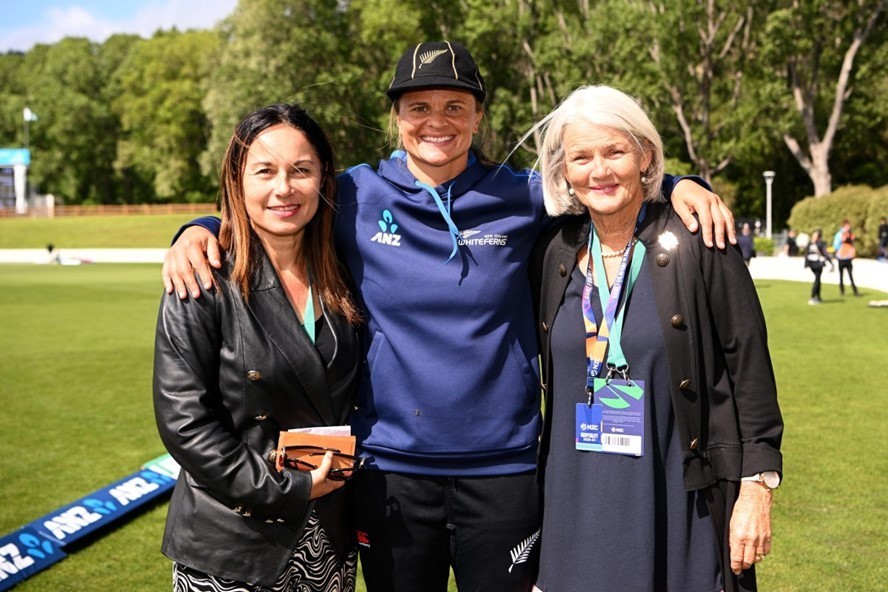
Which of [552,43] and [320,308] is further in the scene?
[552,43]

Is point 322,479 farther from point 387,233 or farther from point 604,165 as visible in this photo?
point 604,165

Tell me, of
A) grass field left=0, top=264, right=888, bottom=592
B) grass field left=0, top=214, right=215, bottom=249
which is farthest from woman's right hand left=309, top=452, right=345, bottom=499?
grass field left=0, top=214, right=215, bottom=249

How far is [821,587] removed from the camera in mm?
4902

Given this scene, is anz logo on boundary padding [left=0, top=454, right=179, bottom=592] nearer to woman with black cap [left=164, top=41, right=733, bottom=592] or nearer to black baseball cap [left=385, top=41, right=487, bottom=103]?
woman with black cap [left=164, top=41, right=733, bottom=592]

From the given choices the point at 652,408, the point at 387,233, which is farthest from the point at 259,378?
the point at 652,408

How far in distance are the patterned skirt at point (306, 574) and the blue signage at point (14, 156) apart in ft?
263

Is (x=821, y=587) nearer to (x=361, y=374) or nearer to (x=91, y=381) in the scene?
(x=361, y=374)

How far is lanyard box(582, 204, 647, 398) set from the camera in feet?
9.30

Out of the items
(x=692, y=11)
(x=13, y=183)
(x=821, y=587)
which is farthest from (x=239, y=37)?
(x=821, y=587)

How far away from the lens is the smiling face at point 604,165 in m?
2.93

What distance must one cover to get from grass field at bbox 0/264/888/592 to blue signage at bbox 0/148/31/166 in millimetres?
63010

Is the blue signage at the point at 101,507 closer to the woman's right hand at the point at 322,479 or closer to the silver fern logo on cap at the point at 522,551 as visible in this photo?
the woman's right hand at the point at 322,479

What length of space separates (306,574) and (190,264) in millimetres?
1116

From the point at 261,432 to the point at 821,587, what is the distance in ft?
11.9
